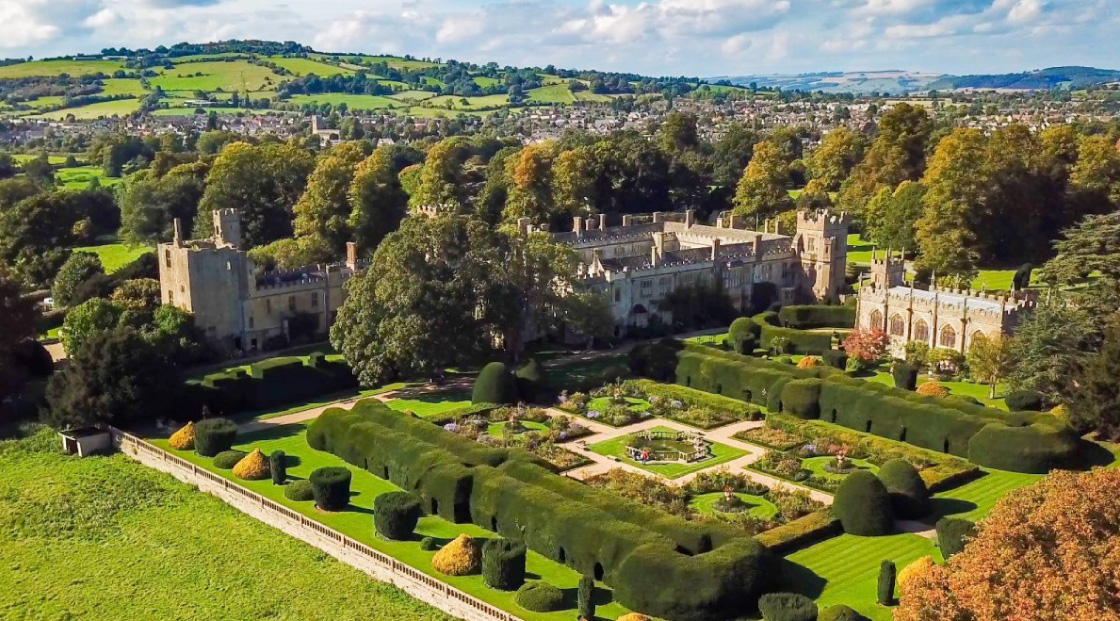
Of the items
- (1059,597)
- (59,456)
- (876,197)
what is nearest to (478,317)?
(59,456)

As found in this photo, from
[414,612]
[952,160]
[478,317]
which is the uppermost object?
[952,160]

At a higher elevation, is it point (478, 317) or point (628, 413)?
point (478, 317)

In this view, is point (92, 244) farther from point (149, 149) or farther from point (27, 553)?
point (27, 553)

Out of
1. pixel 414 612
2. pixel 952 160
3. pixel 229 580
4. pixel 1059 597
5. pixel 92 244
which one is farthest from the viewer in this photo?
pixel 92 244

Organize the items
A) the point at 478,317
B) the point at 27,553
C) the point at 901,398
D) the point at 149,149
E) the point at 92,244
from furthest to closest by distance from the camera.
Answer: the point at 149,149, the point at 92,244, the point at 478,317, the point at 901,398, the point at 27,553

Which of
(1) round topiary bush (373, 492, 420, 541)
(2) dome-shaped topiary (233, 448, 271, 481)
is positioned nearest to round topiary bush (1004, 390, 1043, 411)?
(1) round topiary bush (373, 492, 420, 541)

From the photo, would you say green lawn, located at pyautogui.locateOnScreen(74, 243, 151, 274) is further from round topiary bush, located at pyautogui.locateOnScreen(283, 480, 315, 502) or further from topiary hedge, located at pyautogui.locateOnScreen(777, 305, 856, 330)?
round topiary bush, located at pyautogui.locateOnScreen(283, 480, 315, 502)

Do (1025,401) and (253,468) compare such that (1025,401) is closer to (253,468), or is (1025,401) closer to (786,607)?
(786,607)
